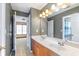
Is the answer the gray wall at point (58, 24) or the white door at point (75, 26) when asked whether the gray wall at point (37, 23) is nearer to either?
the gray wall at point (58, 24)

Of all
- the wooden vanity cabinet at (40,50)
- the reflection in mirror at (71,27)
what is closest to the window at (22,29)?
the wooden vanity cabinet at (40,50)

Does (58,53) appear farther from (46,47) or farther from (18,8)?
(18,8)

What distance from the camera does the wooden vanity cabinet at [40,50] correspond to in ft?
5.27

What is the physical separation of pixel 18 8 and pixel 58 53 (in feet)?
3.68

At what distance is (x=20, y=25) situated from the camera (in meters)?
1.97

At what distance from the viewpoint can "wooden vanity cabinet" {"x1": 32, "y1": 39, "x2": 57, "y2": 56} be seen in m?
1.61

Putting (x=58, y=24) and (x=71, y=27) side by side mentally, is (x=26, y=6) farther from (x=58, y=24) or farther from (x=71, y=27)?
(x=71, y=27)

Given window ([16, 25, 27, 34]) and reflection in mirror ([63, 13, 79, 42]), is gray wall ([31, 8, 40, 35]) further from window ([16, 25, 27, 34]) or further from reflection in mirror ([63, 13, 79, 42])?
reflection in mirror ([63, 13, 79, 42])

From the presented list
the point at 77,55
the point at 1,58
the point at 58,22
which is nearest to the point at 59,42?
the point at 58,22

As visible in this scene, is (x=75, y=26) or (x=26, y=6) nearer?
(x=75, y=26)

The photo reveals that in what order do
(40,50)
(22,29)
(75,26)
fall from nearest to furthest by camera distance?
1. (75,26)
2. (40,50)
3. (22,29)

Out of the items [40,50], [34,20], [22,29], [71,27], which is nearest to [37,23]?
[34,20]

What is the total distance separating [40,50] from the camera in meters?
1.80

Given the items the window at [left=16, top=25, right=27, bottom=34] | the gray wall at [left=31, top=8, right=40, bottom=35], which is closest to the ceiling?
the gray wall at [left=31, top=8, right=40, bottom=35]
